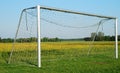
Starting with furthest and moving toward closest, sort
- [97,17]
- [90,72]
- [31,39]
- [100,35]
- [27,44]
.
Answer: [100,35] < [97,17] < [27,44] < [31,39] < [90,72]

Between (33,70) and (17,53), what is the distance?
7.57m

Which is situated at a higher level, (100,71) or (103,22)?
(103,22)

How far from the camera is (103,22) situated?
69.6 ft

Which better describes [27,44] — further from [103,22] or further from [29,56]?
[103,22]

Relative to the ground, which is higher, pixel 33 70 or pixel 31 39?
pixel 31 39

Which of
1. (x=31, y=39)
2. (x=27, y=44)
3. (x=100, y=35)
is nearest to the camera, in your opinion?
Answer: (x=31, y=39)

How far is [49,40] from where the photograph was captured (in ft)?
67.2

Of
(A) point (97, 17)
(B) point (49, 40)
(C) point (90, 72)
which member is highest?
(A) point (97, 17)

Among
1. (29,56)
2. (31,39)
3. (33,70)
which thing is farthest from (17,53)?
(33,70)

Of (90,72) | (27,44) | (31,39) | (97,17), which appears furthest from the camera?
(97,17)

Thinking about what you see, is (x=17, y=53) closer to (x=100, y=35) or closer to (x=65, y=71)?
(x=100, y=35)

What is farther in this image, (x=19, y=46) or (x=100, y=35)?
(x=100, y=35)

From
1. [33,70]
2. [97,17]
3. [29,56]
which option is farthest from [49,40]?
[33,70]

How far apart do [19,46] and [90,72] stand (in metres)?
7.58
